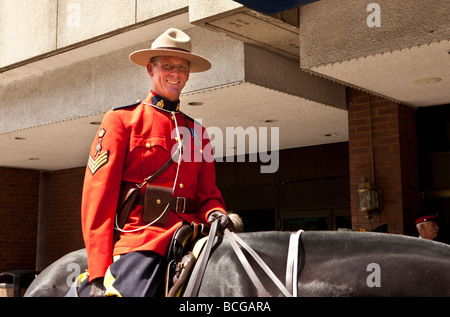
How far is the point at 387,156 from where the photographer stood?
8094 mm

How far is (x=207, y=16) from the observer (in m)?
6.07

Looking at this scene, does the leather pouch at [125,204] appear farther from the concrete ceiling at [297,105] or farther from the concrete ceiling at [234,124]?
the concrete ceiling at [234,124]

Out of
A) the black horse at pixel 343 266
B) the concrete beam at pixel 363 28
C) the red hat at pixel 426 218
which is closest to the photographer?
the black horse at pixel 343 266

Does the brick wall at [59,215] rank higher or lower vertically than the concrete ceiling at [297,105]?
lower

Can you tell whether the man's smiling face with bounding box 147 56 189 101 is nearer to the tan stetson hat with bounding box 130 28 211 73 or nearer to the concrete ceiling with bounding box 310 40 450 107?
the tan stetson hat with bounding box 130 28 211 73

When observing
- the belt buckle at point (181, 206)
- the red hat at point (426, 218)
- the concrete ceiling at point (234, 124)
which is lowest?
the belt buckle at point (181, 206)

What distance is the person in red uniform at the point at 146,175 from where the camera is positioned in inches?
95.5

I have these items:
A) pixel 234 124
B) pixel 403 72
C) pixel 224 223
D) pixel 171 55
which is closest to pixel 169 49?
pixel 171 55

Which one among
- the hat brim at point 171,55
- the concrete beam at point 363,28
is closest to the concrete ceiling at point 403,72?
the concrete beam at point 363,28

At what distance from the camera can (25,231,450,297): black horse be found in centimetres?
180

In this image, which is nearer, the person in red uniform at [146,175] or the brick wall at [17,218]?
the person in red uniform at [146,175]

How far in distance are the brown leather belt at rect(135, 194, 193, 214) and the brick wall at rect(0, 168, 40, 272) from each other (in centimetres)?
1251
